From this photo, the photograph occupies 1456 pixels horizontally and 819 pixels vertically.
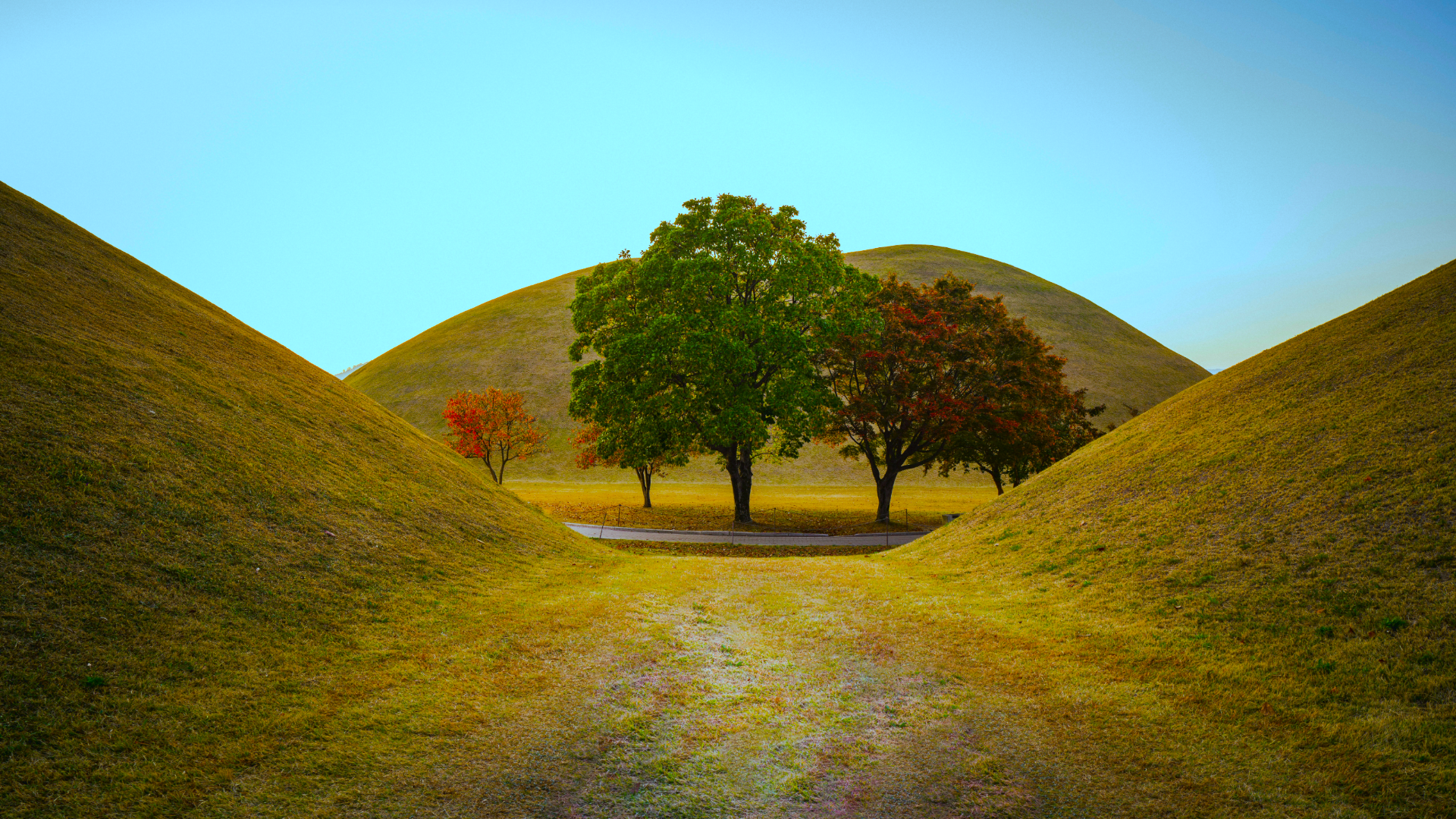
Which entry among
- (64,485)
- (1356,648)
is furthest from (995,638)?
(64,485)

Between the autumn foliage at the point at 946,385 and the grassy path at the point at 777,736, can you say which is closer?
the grassy path at the point at 777,736

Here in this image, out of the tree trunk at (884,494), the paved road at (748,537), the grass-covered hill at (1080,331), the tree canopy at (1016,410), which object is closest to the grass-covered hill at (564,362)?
the grass-covered hill at (1080,331)

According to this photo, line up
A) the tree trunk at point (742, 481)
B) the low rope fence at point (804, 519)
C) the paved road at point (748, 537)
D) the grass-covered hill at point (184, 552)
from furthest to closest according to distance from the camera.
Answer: the tree trunk at point (742, 481) → the low rope fence at point (804, 519) → the paved road at point (748, 537) → the grass-covered hill at point (184, 552)

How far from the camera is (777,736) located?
947cm

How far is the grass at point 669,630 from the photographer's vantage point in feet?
26.2

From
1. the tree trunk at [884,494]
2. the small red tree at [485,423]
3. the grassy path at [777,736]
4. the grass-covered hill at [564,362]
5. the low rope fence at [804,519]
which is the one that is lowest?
the low rope fence at [804,519]

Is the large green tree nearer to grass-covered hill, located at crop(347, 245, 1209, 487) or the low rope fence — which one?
the low rope fence

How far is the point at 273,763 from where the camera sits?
8086mm

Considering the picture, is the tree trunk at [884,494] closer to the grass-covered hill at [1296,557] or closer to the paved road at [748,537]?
the paved road at [748,537]

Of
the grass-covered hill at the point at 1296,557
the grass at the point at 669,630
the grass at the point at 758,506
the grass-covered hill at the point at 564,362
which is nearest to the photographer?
the grass at the point at 669,630

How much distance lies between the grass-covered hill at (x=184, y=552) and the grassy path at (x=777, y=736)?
70 centimetres

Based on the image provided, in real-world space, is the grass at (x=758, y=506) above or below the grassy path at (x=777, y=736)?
below

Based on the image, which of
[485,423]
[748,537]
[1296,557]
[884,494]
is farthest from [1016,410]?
[485,423]

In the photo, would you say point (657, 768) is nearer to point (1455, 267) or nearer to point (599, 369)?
point (1455, 267)
